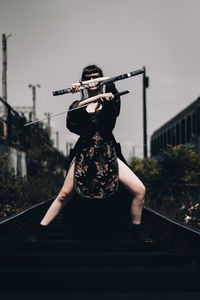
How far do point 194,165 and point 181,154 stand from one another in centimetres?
45

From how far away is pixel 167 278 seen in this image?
3.30 m

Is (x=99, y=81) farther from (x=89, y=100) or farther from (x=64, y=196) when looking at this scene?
(x=64, y=196)

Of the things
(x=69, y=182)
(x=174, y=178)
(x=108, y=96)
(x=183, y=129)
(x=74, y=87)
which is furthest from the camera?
(x=183, y=129)

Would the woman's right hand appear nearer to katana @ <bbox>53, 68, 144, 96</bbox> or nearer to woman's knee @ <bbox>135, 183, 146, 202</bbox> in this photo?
katana @ <bbox>53, 68, 144, 96</bbox>

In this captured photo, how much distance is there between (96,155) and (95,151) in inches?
1.4

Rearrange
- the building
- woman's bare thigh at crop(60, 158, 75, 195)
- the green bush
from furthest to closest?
1. the building
2. the green bush
3. woman's bare thigh at crop(60, 158, 75, 195)

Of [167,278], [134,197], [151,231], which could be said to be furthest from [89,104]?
[151,231]

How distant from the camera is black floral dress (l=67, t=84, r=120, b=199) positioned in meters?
4.10

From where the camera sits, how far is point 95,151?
13.6ft

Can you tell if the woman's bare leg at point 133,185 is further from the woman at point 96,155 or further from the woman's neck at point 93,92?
the woman's neck at point 93,92

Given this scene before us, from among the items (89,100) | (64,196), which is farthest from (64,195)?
(89,100)

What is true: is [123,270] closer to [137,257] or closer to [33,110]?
[137,257]

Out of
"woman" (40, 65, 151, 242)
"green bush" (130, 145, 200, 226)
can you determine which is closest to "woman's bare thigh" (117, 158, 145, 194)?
"woman" (40, 65, 151, 242)

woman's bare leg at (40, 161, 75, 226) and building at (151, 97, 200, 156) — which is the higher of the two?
building at (151, 97, 200, 156)
